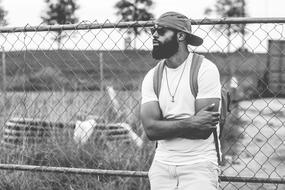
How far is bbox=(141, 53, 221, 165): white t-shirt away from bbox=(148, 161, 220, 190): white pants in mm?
32

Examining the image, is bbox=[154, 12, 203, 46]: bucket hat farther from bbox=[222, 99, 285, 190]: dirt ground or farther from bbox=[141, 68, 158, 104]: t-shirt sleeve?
bbox=[222, 99, 285, 190]: dirt ground

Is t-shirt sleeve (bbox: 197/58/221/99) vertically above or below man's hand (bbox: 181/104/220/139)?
above

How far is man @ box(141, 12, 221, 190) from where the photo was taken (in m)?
3.02

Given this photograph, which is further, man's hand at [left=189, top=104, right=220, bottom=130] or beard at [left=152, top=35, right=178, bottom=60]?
beard at [left=152, top=35, right=178, bottom=60]

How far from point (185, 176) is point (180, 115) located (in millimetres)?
360

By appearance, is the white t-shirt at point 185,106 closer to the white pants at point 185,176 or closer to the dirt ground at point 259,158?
the white pants at point 185,176

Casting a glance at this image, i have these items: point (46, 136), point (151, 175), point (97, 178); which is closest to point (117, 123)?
point (46, 136)

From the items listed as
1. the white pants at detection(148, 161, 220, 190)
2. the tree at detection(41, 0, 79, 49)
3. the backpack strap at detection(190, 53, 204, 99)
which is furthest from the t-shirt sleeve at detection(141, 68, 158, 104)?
the tree at detection(41, 0, 79, 49)

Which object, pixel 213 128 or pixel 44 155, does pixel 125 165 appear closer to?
pixel 44 155

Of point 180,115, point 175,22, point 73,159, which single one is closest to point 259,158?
point 73,159

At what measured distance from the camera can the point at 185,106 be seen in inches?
122

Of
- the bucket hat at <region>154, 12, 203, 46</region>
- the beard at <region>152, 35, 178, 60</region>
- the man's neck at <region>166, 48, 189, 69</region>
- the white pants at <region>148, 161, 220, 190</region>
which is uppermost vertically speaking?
the bucket hat at <region>154, 12, 203, 46</region>

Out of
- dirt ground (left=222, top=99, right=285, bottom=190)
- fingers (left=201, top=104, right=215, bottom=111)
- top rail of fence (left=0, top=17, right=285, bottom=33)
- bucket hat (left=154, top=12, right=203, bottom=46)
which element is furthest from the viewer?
dirt ground (left=222, top=99, right=285, bottom=190)

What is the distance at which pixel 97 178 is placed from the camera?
4848 millimetres
